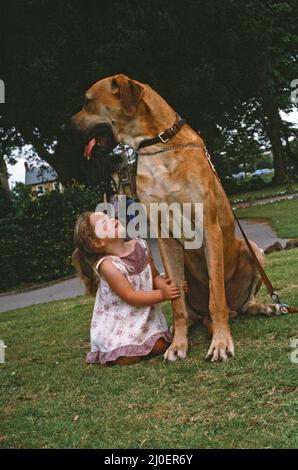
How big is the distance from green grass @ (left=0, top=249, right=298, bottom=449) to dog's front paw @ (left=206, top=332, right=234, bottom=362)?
0.06 meters

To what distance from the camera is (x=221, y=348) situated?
3.82 meters

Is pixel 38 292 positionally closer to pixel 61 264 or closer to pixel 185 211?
pixel 61 264

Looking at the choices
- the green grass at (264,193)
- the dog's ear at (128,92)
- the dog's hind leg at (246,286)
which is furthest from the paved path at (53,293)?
the green grass at (264,193)

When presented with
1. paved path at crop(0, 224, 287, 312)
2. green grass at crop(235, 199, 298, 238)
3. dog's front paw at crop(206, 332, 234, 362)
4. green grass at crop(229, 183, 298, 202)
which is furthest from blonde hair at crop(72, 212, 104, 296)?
green grass at crop(229, 183, 298, 202)

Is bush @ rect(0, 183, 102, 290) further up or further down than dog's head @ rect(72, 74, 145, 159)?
further down

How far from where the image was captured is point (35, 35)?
53.8 feet

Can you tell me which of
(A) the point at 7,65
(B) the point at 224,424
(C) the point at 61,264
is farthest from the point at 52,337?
(A) the point at 7,65

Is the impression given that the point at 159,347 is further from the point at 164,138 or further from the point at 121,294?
the point at 164,138

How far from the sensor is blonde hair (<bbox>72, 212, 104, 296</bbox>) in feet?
14.1

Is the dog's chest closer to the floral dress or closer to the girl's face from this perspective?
the girl's face

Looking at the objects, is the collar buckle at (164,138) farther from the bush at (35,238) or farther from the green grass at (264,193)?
the green grass at (264,193)
